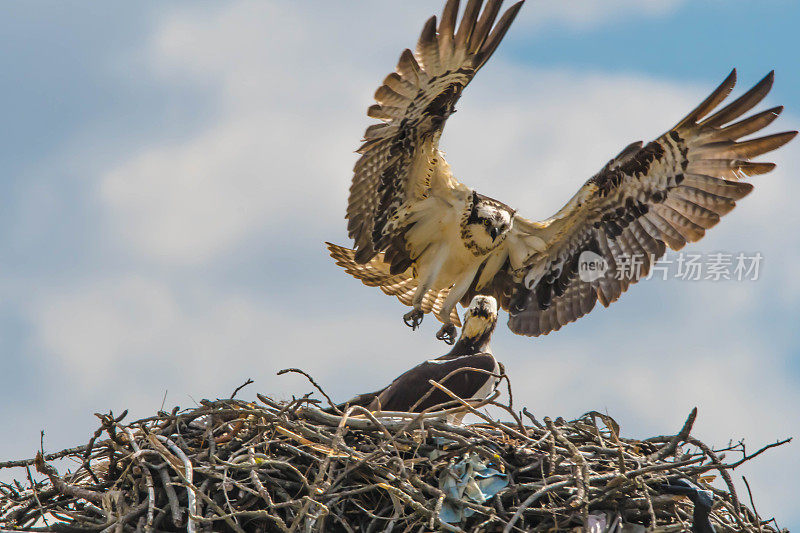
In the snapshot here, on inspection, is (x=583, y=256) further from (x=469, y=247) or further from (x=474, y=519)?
(x=474, y=519)

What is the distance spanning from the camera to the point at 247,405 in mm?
5398

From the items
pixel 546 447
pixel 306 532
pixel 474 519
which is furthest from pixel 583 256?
pixel 306 532

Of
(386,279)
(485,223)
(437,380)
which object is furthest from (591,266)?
(437,380)

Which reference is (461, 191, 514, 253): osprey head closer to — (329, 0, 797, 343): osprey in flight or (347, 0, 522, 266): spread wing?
(329, 0, 797, 343): osprey in flight

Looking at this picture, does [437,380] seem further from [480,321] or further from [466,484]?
[466,484]

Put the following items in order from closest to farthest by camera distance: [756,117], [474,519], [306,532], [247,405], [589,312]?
[306,532] < [474,519] < [247,405] < [756,117] < [589,312]

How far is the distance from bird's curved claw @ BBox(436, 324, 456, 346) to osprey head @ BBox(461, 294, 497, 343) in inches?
41.8

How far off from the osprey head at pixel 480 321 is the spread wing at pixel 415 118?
4.12ft

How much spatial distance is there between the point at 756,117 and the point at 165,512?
514cm


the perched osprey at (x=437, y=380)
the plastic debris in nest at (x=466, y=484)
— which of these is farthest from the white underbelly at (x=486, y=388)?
the plastic debris in nest at (x=466, y=484)

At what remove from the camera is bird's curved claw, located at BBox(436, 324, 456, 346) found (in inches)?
310

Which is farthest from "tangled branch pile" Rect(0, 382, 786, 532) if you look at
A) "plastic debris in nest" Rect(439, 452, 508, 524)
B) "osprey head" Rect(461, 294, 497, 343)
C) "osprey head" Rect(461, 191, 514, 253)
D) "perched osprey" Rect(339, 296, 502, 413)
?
"osprey head" Rect(461, 191, 514, 253)

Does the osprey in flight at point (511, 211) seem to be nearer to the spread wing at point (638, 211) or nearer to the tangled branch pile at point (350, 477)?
the spread wing at point (638, 211)

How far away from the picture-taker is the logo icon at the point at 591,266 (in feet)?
26.6
